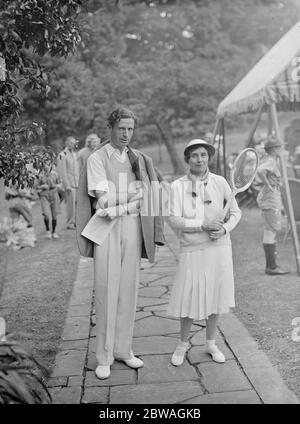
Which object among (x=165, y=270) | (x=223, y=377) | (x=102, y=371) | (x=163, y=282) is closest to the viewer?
(x=223, y=377)

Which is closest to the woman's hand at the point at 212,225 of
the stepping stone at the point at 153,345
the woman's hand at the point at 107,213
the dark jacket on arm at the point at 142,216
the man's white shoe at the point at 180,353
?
the dark jacket on arm at the point at 142,216

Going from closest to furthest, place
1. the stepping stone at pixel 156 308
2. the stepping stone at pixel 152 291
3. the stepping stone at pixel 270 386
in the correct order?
the stepping stone at pixel 270 386
the stepping stone at pixel 156 308
the stepping stone at pixel 152 291

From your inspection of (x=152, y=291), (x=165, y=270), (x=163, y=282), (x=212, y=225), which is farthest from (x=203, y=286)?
(x=165, y=270)

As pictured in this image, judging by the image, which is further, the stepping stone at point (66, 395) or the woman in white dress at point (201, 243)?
the woman in white dress at point (201, 243)

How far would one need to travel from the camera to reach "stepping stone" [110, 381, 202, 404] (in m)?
3.38

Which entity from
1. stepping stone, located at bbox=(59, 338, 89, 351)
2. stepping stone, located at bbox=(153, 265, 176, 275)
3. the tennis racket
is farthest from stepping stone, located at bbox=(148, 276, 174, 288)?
the tennis racket

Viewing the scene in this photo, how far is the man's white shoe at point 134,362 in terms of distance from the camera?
3953 mm

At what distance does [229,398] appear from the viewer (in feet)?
10.9

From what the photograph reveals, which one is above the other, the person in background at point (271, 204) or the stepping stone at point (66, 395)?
the person in background at point (271, 204)

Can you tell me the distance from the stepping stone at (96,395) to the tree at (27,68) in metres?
1.53

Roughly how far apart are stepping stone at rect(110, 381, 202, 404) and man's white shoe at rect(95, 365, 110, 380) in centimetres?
18

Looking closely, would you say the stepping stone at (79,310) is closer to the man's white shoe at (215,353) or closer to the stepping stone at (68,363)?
the stepping stone at (68,363)

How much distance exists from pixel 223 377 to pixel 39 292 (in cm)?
315

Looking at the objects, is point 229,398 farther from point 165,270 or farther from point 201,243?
point 165,270
